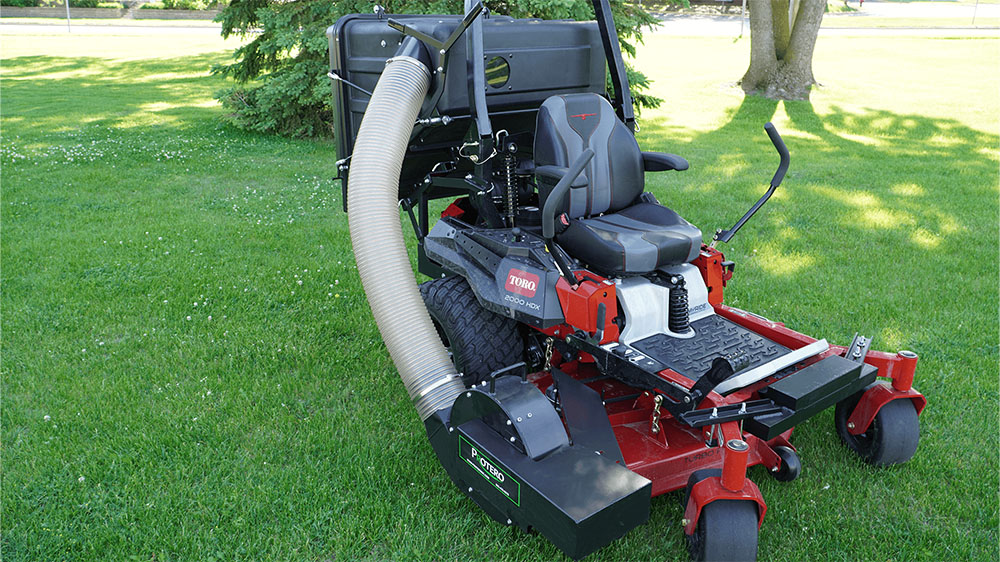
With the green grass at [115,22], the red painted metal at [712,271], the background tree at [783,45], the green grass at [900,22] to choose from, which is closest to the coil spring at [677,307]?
the red painted metal at [712,271]

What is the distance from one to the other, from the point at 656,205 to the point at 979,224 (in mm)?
4439

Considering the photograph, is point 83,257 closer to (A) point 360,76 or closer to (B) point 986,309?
(A) point 360,76

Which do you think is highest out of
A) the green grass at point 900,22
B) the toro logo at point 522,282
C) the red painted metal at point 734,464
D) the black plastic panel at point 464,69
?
the green grass at point 900,22

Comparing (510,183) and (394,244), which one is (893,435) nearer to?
(510,183)

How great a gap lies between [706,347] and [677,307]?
0.23 metres

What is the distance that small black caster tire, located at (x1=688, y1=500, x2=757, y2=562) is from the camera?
2715 millimetres

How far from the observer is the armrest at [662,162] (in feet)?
13.4

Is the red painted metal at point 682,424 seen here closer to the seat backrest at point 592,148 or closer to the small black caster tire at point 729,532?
the small black caster tire at point 729,532

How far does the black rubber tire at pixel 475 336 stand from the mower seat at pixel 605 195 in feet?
1.77

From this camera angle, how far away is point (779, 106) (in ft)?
40.4

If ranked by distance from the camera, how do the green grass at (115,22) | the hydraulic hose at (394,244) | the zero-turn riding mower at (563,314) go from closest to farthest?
the zero-turn riding mower at (563,314), the hydraulic hose at (394,244), the green grass at (115,22)

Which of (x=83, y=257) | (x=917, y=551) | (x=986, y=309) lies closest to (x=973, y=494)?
(x=917, y=551)

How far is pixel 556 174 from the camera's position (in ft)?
11.5

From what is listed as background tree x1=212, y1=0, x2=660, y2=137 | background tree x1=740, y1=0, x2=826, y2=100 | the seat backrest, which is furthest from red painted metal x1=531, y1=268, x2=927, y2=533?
background tree x1=740, y1=0, x2=826, y2=100
